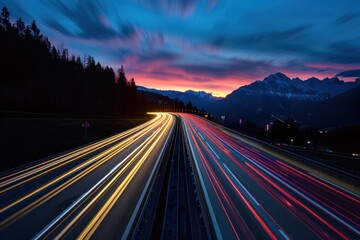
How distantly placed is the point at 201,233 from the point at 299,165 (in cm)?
1749

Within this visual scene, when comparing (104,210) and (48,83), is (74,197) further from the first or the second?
(48,83)

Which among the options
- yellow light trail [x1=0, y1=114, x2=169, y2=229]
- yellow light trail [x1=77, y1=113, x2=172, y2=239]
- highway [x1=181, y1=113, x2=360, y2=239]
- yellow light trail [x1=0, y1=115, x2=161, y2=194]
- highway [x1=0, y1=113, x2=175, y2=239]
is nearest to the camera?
yellow light trail [x1=77, y1=113, x2=172, y2=239]

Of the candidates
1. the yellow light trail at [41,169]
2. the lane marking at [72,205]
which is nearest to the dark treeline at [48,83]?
the yellow light trail at [41,169]

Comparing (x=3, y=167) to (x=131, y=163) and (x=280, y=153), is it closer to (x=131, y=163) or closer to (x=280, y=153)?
(x=131, y=163)

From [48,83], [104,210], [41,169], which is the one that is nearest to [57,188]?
[104,210]

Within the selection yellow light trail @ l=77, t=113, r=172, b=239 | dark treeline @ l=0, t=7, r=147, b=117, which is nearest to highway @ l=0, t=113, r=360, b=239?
yellow light trail @ l=77, t=113, r=172, b=239

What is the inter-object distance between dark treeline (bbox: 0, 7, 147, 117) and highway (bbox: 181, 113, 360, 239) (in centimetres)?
5699

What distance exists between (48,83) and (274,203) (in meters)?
87.1

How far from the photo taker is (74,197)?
17.9 m

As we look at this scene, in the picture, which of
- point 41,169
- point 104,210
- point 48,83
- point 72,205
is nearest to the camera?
point 104,210

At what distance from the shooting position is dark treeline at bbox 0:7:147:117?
263 feet

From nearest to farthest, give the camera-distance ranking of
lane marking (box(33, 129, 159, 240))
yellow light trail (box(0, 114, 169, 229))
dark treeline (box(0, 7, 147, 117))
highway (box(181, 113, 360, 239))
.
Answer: lane marking (box(33, 129, 159, 240)) → highway (box(181, 113, 360, 239)) → yellow light trail (box(0, 114, 169, 229)) → dark treeline (box(0, 7, 147, 117))

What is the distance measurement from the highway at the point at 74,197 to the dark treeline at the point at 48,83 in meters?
47.4

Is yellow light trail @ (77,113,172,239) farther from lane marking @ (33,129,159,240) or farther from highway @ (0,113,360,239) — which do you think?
lane marking @ (33,129,159,240)
